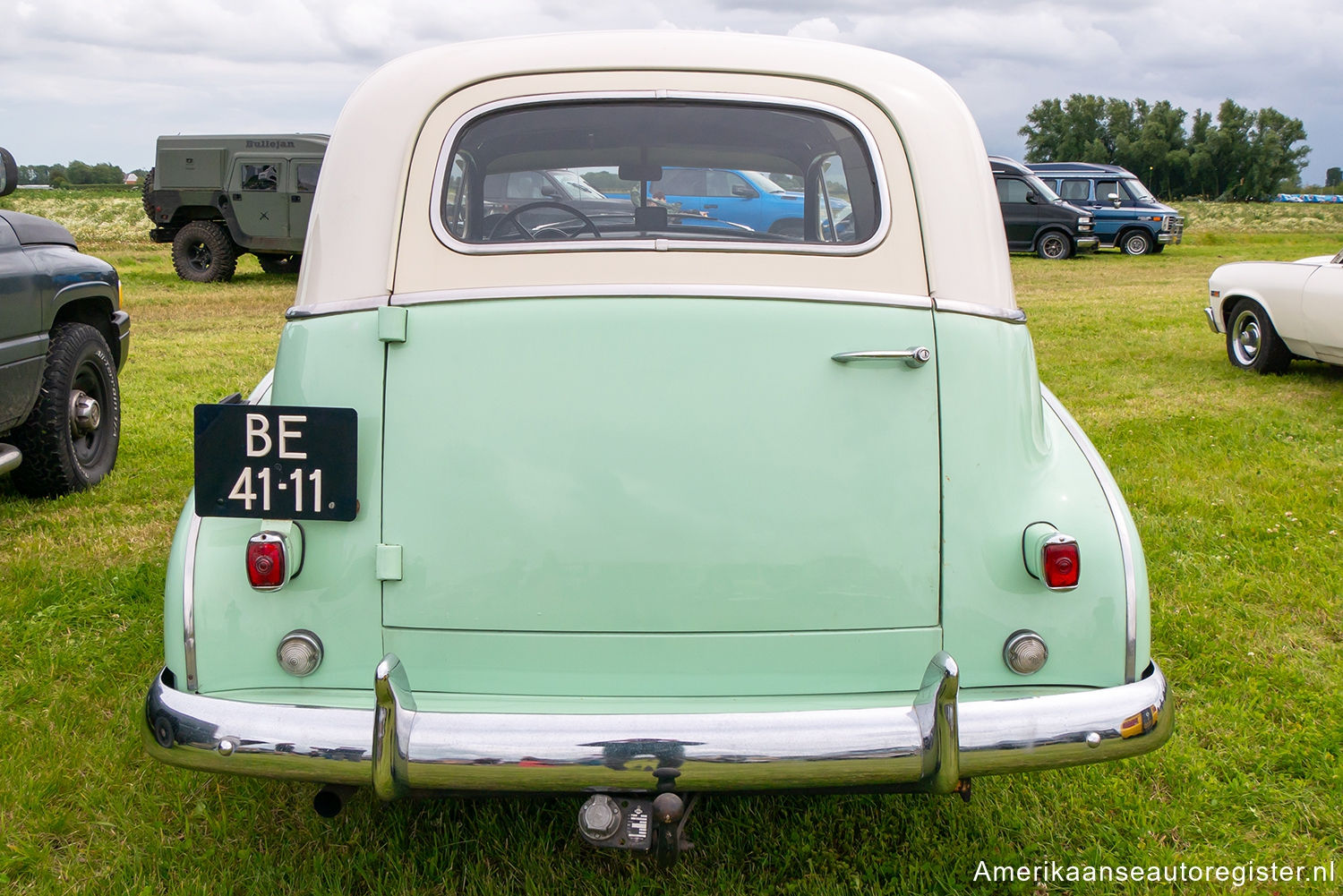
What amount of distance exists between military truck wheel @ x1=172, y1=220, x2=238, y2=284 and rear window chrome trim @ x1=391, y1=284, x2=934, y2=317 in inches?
643

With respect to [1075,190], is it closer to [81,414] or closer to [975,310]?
[81,414]

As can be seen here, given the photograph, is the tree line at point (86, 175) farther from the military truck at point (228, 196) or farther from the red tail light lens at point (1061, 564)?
the red tail light lens at point (1061, 564)

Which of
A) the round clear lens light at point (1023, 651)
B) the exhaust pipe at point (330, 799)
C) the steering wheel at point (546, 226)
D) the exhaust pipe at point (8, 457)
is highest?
the steering wheel at point (546, 226)

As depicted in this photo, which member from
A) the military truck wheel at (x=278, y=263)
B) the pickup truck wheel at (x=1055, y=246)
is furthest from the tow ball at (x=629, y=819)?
the pickup truck wheel at (x=1055, y=246)

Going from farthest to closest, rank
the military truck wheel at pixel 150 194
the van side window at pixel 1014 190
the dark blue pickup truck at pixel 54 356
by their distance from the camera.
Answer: the van side window at pixel 1014 190
the military truck wheel at pixel 150 194
the dark blue pickup truck at pixel 54 356

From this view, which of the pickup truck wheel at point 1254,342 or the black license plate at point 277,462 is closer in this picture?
the black license plate at point 277,462

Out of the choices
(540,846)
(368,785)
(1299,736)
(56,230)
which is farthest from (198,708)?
(56,230)

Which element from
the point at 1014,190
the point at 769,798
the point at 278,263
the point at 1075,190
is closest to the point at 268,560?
the point at 769,798

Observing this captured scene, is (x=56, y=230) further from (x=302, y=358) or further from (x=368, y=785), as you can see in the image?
(x=368, y=785)

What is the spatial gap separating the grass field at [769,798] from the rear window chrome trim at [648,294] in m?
1.36

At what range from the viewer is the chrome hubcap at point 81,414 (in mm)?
5371

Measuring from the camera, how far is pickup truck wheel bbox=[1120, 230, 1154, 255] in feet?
77.0

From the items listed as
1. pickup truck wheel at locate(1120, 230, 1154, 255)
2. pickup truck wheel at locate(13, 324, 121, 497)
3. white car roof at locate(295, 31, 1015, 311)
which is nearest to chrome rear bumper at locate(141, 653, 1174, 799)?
white car roof at locate(295, 31, 1015, 311)

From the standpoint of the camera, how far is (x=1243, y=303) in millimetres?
8484
